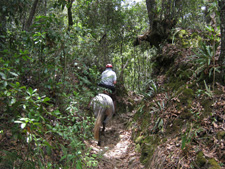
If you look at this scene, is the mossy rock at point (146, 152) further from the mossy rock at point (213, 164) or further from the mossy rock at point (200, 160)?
the mossy rock at point (213, 164)

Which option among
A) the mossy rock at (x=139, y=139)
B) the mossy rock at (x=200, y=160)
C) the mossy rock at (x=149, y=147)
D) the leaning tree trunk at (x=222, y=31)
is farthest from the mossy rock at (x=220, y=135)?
the mossy rock at (x=139, y=139)

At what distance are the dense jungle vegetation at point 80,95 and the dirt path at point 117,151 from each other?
0.88 ft

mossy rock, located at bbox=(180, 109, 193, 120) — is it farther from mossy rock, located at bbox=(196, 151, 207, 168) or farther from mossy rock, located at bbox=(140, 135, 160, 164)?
mossy rock, located at bbox=(196, 151, 207, 168)

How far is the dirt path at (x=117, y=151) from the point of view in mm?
4691

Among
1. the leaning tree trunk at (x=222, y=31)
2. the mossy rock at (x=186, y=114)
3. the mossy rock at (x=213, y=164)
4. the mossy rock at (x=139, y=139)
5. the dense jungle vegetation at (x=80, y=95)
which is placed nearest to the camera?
the dense jungle vegetation at (x=80, y=95)

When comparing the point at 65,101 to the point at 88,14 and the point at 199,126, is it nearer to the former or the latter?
→ the point at 199,126

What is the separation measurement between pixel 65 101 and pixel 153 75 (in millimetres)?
4957

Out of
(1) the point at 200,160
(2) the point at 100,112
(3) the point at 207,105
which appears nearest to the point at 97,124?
(2) the point at 100,112

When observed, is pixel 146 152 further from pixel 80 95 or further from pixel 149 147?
pixel 80 95

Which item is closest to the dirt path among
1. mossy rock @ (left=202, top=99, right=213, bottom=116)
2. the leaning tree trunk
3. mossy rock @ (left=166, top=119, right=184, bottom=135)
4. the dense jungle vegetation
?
the dense jungle vegetation

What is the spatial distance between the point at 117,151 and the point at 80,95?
104 inches

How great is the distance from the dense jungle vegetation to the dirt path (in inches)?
10.6

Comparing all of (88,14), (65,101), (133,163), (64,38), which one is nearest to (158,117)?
(133,163)

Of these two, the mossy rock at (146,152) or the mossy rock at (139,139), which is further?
the mossy rock at (139,139)
